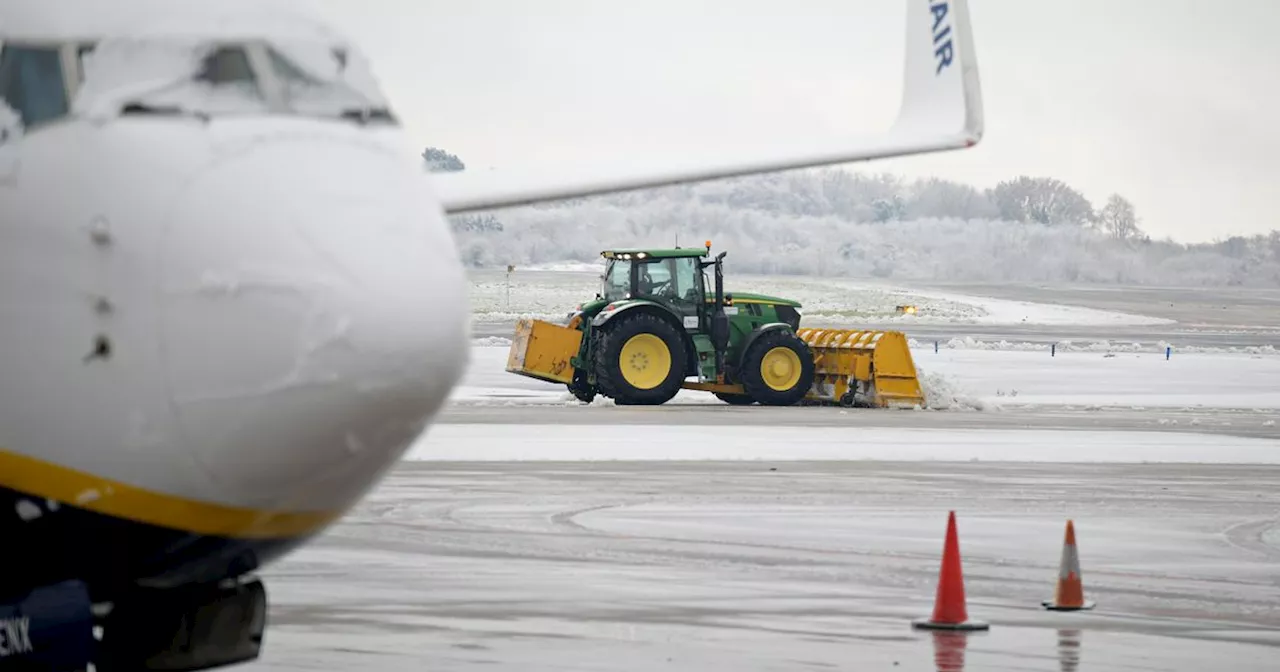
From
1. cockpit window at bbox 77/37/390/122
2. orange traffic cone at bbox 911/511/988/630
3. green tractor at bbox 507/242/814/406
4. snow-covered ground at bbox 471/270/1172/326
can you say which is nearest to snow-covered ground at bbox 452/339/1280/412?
green tractor at bbox 507/242/814/406

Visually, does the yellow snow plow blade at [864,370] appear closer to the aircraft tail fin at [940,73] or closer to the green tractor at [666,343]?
the green tractor at [666,343]

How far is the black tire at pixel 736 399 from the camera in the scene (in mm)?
31495

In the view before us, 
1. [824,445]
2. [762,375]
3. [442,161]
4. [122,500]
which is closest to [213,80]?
[122,500]

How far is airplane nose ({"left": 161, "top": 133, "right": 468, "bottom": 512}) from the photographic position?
19.2 ft

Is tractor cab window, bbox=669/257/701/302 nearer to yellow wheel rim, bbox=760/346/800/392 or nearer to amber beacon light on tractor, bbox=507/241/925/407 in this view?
amber beacon light on tractor, bbox=507/241/925/407

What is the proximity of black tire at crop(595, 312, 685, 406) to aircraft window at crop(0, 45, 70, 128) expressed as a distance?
23.4 m

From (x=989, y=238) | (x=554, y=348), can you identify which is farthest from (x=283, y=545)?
(x=989, y=238)

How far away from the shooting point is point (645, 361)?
30344 mm

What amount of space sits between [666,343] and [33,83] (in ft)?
78.3

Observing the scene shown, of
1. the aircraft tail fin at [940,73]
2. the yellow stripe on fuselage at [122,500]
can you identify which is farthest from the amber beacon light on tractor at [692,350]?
the yellow stripe on fuselage at [122,500]

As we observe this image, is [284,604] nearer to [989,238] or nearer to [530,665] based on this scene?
[530,665]

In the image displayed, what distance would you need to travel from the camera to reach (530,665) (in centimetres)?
1011

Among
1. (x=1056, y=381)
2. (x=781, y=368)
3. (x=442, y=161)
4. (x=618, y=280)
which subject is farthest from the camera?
(x=442, y=161)

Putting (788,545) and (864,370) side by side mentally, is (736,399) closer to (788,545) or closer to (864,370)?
(864,370)
